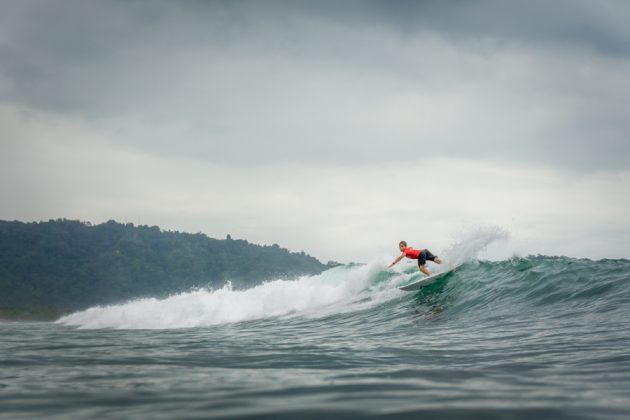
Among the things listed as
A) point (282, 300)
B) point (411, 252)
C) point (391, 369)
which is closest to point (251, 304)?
point (282, 300)

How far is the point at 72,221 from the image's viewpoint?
372ft

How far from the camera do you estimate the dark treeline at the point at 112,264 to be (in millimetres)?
82125

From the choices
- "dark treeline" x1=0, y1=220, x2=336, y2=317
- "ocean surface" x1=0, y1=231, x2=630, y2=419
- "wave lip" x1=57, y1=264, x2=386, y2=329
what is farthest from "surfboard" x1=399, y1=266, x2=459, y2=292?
"dark treeline" x1=0, y1=220, x2=336, y2=317

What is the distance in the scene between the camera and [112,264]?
3775 inches

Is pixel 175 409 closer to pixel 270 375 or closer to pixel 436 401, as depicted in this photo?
pixel 270 375

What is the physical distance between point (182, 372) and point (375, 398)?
8.49 feet

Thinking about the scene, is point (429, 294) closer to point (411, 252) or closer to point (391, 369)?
point (411, 252)

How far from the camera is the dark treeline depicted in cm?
8212

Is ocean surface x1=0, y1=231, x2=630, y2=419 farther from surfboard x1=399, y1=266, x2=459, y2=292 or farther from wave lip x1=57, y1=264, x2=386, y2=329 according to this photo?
wave lip x1=57, y1=264, x2=386, y2=329

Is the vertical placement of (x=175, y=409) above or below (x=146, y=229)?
below

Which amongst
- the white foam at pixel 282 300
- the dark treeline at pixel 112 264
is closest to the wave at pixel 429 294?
the white foam at pixel 282 300

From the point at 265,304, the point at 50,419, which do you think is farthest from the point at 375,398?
the point at 265,304

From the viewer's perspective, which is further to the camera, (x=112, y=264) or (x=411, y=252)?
(x=112, y=264)

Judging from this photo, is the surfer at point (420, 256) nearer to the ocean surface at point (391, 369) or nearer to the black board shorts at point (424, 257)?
the black board shorts at point (424, 257)
